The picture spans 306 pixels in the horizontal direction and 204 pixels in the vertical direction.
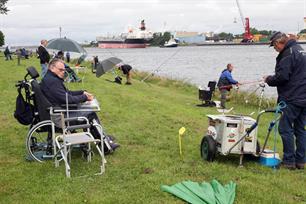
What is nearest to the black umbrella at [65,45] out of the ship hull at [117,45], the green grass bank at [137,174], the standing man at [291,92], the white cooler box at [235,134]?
the green grass bank at [137,174]

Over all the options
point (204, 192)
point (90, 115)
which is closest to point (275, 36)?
point (204, 192)

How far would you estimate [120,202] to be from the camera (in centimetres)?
466

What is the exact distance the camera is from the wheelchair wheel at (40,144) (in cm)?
603

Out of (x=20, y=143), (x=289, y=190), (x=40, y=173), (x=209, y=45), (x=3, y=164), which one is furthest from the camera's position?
(x=209, y=45)

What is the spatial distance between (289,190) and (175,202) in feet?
4.69

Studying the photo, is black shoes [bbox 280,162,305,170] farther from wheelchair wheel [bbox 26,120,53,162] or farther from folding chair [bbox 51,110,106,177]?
wheelchair wheel [bbox 26,120,53,162]

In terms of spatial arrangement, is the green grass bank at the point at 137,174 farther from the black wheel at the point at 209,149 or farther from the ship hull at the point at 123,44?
the ship hull at the point at 123,44

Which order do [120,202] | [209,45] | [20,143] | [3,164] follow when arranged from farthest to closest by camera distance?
[209,45] → [20,143] → [3,164] → [120,202]

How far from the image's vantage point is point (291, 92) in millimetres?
5828

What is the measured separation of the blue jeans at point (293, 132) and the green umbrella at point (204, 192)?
1.23 metres

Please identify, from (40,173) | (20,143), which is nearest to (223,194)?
(40,173)

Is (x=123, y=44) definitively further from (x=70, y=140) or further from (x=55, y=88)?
(x=70, y=140)

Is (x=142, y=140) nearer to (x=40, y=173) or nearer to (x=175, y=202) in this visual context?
(x=40, y=173)

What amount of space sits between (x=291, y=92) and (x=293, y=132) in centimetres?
57
